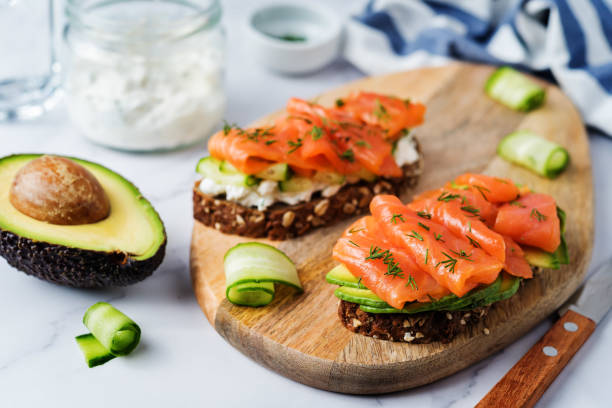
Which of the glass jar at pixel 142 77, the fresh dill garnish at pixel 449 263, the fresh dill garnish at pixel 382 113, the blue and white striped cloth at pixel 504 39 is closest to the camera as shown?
the fresh dill garnish at pixel 449 263

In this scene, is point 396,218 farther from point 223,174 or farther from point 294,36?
point 294,36

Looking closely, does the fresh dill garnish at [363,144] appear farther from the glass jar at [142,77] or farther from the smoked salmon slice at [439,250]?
the glass jar at [142,77]

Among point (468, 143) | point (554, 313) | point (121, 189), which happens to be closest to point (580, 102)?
point (468, 143)

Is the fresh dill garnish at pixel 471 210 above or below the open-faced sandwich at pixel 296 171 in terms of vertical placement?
above

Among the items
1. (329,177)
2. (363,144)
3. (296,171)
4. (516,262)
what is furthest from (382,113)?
(516,262)

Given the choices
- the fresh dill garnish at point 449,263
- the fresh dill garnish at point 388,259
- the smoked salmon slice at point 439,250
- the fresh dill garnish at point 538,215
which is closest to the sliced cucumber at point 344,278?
the fresh dill garnish at point 388,259

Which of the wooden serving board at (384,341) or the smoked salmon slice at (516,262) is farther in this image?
the smoked salmon slice at (516,262)
